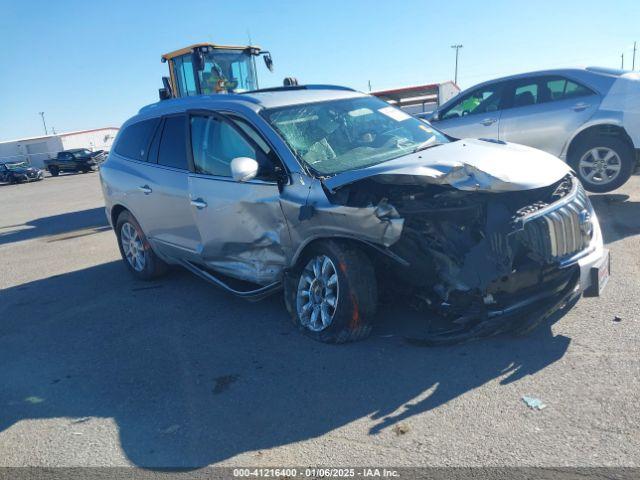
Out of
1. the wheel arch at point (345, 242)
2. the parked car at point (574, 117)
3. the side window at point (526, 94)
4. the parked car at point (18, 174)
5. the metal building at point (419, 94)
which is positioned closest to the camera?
the wheel arch at point (345, 242)

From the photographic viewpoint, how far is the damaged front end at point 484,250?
358 centimetres

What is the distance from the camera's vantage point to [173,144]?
5578 millimetres

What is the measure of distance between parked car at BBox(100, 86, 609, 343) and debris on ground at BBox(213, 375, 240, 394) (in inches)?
27.6

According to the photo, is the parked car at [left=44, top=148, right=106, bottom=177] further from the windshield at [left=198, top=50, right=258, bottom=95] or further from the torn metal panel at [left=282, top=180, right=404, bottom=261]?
the torn metal panel at [left=282, top=180, right=404, bottom=261]

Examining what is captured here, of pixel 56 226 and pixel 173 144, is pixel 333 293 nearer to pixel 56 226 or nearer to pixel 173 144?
pixel 173 144

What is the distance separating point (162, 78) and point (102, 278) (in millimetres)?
8097

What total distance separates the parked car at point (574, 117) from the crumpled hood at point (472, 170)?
3.70 m

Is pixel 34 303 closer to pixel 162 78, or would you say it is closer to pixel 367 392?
pixel 367 392

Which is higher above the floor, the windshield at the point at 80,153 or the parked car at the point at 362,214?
the parked car at the point at 362,214

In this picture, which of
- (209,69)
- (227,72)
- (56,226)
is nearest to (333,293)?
(56,226)

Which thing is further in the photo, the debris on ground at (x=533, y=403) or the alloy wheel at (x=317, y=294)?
the alloy wheel at (x=317, y=294)

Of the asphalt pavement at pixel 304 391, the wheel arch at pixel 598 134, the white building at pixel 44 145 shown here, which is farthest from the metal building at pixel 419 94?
the white building at pixel 44 145

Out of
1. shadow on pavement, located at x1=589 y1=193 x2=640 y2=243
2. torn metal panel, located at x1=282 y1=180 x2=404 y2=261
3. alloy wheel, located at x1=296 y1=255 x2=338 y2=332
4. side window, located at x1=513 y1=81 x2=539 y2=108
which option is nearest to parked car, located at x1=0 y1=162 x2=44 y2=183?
side window, located at x1=513 y1=81 x2=539 y2=108

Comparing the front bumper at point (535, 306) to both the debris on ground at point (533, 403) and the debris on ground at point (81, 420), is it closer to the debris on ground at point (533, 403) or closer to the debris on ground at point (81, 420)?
the debris on ground at point (533, 403)
